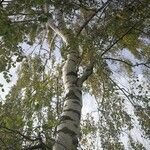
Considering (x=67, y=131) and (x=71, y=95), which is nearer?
(x=67, y=131)

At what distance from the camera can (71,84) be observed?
5.70 m

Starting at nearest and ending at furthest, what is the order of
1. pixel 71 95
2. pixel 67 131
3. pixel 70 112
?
pixel 67 131 → pixel 70 112 → pixel 71 95

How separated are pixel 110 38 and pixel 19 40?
2.45 meters

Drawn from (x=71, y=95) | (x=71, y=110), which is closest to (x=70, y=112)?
(x=71, y=110)

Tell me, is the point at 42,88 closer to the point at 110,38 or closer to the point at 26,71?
the point at 110,38

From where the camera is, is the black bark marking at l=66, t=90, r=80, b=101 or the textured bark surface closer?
the textured bark surface

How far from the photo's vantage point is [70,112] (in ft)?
16.7

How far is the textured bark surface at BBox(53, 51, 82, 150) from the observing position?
15.0ft

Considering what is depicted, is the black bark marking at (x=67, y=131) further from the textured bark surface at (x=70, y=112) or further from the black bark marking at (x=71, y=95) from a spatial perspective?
the black bark marking at (x=71, y=95)

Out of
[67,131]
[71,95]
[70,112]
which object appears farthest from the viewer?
[71,95]

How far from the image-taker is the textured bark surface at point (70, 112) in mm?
4579

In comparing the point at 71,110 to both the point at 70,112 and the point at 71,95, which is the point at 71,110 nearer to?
the point at 70,112

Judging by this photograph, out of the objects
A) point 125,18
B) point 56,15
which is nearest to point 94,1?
point 125,18

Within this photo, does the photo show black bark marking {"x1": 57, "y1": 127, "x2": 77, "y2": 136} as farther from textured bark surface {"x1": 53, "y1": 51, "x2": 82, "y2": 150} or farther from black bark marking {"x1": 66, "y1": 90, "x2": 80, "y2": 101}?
black bark marking {"x1": 66, "y1": 90, "x2": 80, "y2": 101}
